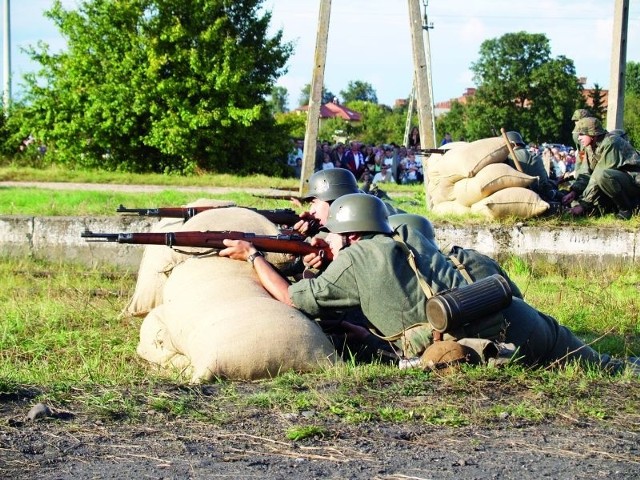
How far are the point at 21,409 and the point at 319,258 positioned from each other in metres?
2.62

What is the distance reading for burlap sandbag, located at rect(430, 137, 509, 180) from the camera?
12.2 meters

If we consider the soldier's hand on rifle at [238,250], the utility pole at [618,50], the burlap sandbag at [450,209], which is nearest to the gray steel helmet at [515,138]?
the burlap sandbag at [450,209]

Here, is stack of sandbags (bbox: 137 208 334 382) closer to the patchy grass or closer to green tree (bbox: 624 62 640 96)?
the patchy grass

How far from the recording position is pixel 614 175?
39.5 ft

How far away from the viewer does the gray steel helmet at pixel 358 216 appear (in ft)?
19.4

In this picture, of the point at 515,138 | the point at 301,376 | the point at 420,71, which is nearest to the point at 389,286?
the point at 301,376

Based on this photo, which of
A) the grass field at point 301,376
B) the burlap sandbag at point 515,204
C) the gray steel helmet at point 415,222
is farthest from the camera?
the burlap sandbag at point 515,204

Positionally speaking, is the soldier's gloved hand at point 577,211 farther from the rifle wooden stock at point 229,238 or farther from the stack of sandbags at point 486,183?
the rifle wooden stock at point 229,238

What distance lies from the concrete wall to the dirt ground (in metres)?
7.34

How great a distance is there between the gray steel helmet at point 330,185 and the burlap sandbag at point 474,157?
4604mm

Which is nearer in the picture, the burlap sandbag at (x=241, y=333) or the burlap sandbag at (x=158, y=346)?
the burlap sandbag at (x=241, y=333)

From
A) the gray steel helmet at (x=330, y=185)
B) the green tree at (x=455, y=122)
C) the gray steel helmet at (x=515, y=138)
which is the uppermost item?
the green tree at (x=455, y=122)

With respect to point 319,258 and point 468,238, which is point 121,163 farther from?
point 319,258

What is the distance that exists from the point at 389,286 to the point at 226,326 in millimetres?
957
